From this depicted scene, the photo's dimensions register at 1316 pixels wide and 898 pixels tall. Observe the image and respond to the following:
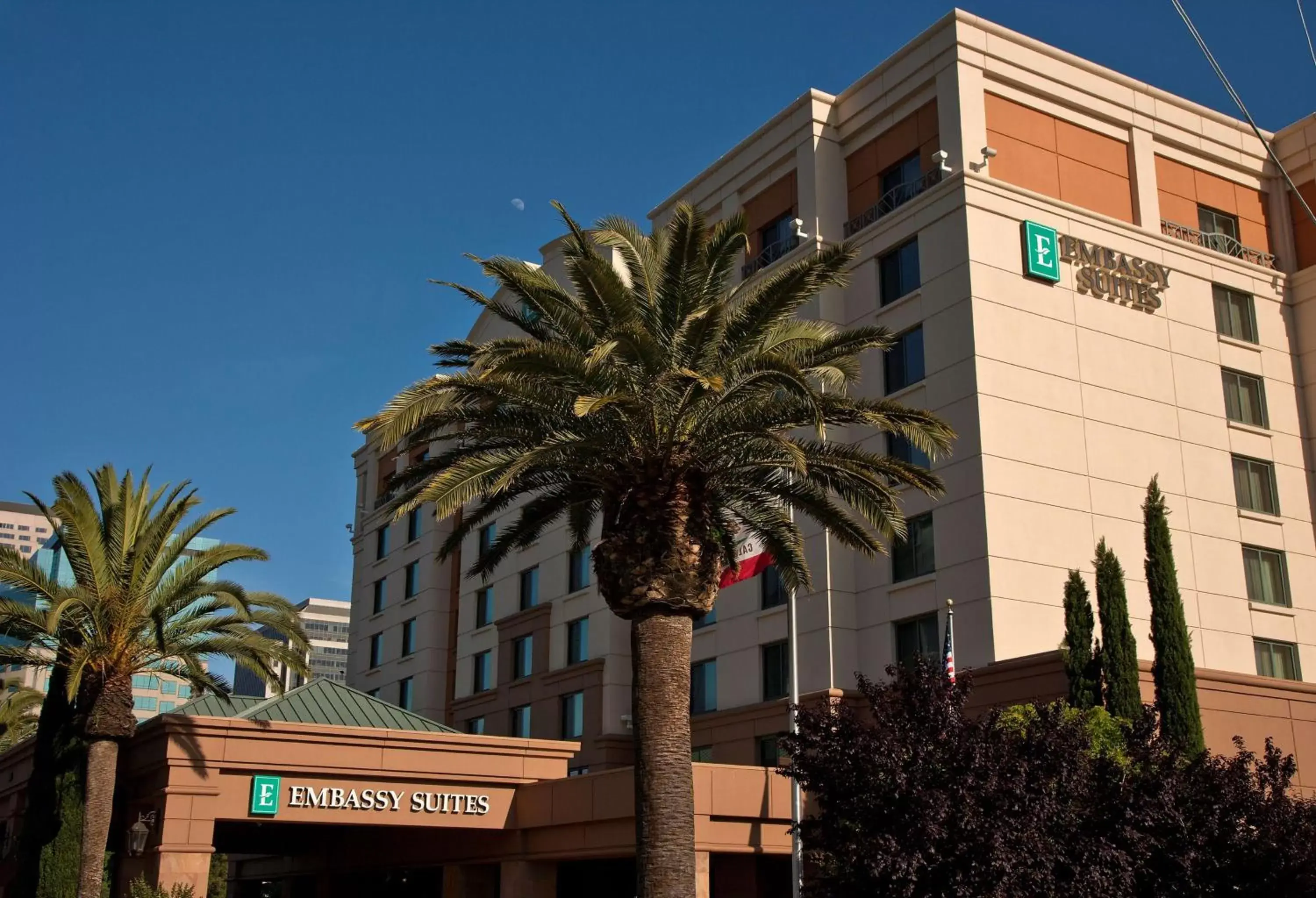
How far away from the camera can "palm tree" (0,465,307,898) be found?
31516 mm

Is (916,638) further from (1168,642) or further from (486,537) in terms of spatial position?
(486,537)

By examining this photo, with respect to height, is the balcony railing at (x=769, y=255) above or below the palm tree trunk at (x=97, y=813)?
above

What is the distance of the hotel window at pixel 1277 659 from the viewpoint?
123 feet

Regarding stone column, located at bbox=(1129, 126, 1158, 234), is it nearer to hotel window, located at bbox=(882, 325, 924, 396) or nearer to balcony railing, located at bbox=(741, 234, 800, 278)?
hotel window, located at bbox=(882, 325, 924, 396)

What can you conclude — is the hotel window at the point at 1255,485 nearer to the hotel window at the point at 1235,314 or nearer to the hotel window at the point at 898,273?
the hotel window at the point at 1235,314

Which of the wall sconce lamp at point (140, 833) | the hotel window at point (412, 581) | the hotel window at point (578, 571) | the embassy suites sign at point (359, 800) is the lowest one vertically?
the wall sconce lamp at point (140, 833)

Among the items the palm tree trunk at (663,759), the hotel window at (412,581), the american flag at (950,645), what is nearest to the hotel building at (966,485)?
the american flag at (950,645)

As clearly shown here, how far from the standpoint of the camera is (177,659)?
38.1 m

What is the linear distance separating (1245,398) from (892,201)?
1162cm

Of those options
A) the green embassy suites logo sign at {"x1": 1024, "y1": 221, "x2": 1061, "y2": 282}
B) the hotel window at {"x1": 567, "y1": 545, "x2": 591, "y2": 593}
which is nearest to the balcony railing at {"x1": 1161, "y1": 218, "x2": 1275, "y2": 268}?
the green embassy suites logo sign at {"x1": 1024, "y1": 221, "x2": 1061, "y2": 282}

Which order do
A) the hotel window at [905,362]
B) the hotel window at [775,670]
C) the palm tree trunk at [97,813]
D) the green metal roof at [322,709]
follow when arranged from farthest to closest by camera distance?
1. the hotel window at [775,670]
2. the hotel window at [905,362]
3. the green metal roof at [322,709]
4. the palm tree trunk at [97,813]

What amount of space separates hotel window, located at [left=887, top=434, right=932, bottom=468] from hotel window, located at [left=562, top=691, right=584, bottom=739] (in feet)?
51.8

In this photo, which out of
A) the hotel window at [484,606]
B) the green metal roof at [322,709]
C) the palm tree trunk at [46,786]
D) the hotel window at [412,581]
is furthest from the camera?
the hotel window at [412,581]

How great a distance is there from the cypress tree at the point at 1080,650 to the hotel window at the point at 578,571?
21799mm
